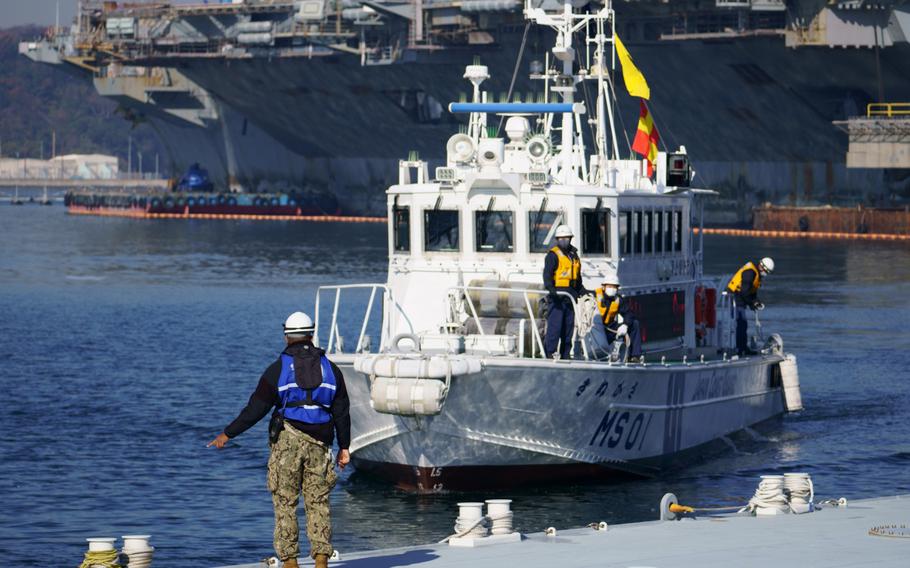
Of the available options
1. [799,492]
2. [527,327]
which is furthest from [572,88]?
[799,492]

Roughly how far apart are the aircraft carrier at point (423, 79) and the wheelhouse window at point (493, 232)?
35902 millimetres

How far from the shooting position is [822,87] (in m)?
80.2

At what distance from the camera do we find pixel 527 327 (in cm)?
2352

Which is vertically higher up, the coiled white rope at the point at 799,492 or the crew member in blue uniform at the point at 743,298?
the crew member in blue uniform at the point at 743,298

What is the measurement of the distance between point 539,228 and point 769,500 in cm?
746

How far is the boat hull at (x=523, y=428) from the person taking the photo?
21.9 meters

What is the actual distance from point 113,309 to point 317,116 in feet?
190

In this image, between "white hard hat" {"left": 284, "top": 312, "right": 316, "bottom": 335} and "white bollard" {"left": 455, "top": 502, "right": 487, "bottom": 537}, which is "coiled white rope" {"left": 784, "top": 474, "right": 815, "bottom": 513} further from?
"white hard hat" {"left": 284, "top": 312, "right": 316, "bottom": 335}

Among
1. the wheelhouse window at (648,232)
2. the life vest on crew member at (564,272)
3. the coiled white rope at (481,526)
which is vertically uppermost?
the wheelhouse window at (648,232)

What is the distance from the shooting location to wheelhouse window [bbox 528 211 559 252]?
2386 centimetres

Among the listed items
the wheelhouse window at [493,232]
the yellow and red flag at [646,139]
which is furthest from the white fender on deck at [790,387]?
the wheelhouse window at [493,232]

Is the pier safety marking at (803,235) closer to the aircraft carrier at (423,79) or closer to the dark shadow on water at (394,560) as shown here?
the aircraft carrier at (423,79)

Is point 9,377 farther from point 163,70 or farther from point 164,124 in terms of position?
point 164,124

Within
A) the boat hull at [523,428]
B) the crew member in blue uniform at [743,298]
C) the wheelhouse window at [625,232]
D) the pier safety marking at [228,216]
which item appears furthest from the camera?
the pier safety marking at [228,216]
